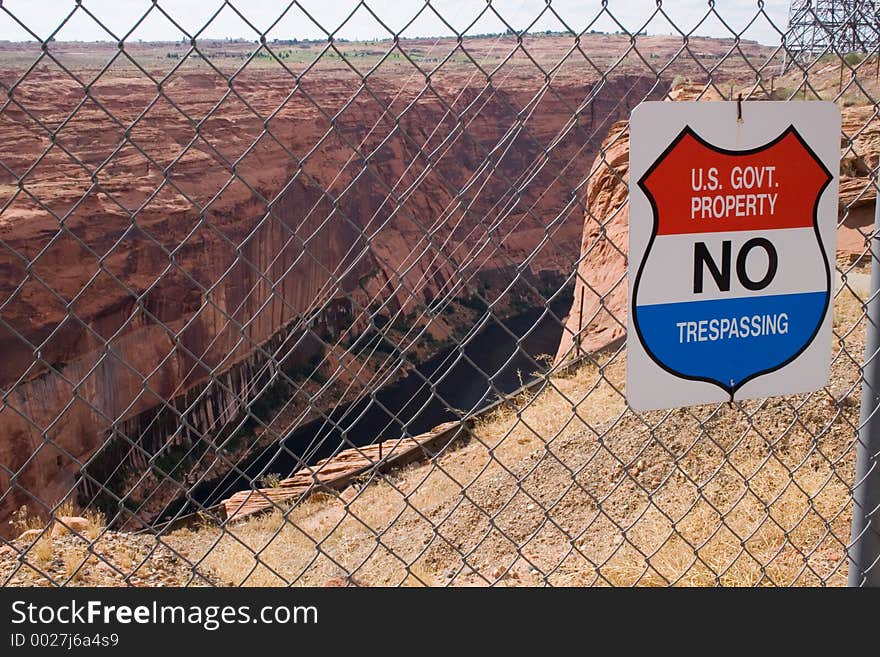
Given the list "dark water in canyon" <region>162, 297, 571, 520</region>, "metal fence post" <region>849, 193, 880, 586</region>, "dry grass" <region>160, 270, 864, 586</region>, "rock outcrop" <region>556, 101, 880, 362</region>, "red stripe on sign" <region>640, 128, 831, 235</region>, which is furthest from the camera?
A: "dark water in canyon" <region>162, 297, 571, 520</region>

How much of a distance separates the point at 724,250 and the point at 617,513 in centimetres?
325

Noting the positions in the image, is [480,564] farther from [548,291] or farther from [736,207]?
[548,291]

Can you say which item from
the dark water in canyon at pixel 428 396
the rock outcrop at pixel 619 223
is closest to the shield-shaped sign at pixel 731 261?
the rock outcrop at pixel 619 223

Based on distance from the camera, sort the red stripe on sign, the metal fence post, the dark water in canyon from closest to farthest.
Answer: the red stripe on sign < the metal fence post < the dark water in canyon

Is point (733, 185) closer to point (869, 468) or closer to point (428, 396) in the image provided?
point (869, 468)

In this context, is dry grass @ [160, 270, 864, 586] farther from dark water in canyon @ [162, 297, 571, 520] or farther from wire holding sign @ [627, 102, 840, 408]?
dark water in canyon @ [162, 297, 571, 520]

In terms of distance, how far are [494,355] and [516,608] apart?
91.0ft

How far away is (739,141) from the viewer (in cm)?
204

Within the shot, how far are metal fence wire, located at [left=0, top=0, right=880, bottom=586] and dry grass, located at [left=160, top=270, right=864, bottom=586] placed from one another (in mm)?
31

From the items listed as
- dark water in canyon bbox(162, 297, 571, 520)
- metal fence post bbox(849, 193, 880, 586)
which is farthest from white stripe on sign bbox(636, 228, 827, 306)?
dark water in canyon bbox(162, 297, 571, 520)

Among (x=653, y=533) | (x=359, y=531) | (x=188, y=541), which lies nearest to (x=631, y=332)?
(x=653, y=533)

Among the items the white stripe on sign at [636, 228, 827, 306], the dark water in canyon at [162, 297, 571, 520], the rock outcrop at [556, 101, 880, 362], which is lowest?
the dark water in canyon at [162, 297, 571, 520]

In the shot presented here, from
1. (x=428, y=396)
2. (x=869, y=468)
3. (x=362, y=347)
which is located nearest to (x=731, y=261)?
(x=869, y=468)

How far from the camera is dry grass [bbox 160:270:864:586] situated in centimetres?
332
